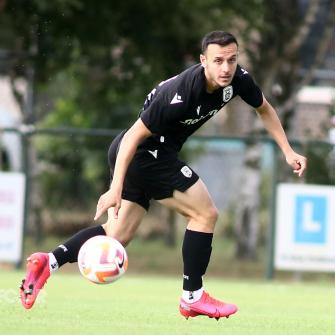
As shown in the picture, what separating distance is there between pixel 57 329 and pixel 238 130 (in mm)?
18706

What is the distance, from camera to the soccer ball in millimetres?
7555

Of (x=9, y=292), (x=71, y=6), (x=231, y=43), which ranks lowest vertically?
(x=9, y=292)

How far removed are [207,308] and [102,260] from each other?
860 mm

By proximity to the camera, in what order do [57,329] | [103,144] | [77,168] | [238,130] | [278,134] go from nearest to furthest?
[57,329] < [278,134] < [103,144] < [77,168] < [238,130]

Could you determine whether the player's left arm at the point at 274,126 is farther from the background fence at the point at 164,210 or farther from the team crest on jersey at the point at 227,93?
the background fence at the point at 164,210

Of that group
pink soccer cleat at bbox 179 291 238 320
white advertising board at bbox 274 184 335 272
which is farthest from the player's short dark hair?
white advertising board at bbox 274 184 335 272

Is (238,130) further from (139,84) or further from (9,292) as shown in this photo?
(9,292)

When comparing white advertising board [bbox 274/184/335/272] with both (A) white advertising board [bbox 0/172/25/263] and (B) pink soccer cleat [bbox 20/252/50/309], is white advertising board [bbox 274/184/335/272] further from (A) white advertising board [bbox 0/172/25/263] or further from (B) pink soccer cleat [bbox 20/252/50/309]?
(B) pink soccer cleat [bbox 20/252/50/309]

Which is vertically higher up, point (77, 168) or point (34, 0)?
point (34, 0)

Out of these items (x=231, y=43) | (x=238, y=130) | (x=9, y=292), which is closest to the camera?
(x=231, y=43)

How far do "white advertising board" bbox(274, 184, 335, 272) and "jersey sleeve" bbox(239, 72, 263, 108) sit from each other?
7.38 metres

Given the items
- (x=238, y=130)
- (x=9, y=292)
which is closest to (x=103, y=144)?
(x=9, y=292)

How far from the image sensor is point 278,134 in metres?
8.19

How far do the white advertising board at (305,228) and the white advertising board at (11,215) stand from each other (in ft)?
11.3
